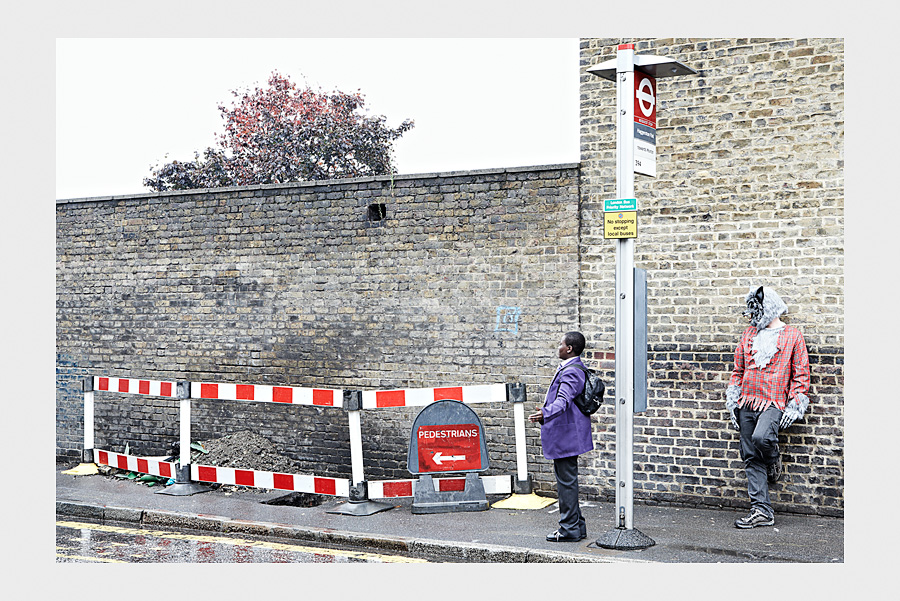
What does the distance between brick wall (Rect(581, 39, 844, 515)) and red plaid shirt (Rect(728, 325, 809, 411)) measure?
35 centimetres

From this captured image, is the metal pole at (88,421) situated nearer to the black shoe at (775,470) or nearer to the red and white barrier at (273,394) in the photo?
the red and white barrier at (273,394)

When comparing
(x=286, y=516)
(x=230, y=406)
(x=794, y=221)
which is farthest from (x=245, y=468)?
(x=794, y=221)

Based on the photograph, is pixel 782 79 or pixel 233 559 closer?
pixel 233 559

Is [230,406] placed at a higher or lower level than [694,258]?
lower

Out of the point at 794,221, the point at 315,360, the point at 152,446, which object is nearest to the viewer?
the point at 794,221

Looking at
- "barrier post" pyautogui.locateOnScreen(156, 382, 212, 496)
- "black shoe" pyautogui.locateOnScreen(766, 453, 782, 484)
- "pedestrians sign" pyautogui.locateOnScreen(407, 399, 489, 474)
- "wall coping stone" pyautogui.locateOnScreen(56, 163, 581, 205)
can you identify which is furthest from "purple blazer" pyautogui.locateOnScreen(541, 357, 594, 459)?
"barrier post" pyautogui.locateOnScreen(156, 382, 212, 496)

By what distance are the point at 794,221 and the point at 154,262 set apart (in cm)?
810

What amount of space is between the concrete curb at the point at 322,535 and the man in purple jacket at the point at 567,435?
1.54ft

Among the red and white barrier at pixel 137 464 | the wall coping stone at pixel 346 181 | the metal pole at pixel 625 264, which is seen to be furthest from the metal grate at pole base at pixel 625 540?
the red and white barrier at pixel 137 464

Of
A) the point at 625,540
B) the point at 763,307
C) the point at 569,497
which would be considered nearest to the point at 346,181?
the point at 569,497

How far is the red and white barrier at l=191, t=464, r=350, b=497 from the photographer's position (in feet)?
31.4

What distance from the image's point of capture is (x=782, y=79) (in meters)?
8.96

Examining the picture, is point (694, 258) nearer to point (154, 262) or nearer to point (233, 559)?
point (233, 559)

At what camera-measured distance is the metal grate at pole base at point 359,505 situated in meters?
9.22
